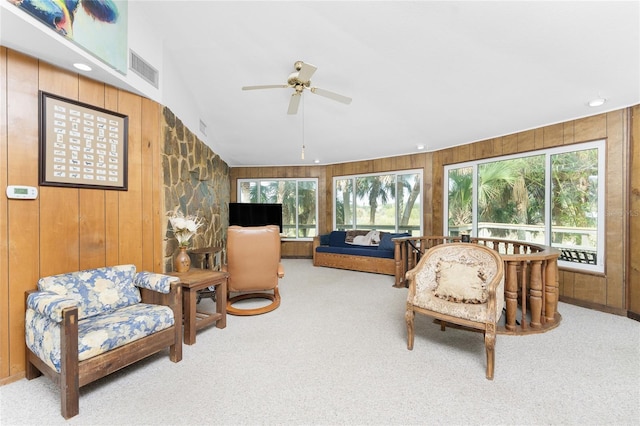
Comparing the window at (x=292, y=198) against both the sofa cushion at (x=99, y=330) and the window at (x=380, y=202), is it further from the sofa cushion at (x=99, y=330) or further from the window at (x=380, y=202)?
the sofa cushion at (x=99, y=330)

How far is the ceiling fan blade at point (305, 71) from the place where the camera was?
2.49 meters

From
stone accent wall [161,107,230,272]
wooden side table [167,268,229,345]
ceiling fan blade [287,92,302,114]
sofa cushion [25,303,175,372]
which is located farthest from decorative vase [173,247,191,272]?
ceiling fan blade [287,92,302,114]

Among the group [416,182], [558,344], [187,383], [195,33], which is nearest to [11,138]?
[195,33]

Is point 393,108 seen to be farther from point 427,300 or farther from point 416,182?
point 427,300

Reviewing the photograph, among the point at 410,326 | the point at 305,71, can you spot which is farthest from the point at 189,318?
the point at 305,71

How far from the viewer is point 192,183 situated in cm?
388

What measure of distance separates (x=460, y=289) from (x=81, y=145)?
11.3ft

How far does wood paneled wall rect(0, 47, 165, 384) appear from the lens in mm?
1879


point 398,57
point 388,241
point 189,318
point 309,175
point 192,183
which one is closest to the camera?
point 189,318

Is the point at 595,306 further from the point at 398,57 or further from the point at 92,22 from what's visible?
the point at 92,22

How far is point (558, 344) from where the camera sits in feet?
8.11

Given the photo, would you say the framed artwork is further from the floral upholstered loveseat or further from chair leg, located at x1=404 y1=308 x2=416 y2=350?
chair leg, located at x1=404 y1=308 x2=416 y2=350

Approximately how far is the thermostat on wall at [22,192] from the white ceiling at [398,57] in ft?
3.18

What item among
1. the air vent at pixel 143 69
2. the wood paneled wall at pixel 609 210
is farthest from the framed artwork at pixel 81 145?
the wood paneled wall at pixel 609 210
